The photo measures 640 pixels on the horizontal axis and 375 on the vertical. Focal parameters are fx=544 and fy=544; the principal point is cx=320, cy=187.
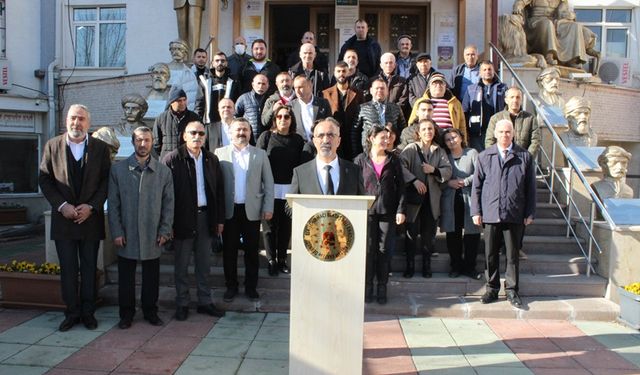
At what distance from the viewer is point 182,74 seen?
8406 millimetres

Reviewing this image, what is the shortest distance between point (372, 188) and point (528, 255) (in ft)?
7.50

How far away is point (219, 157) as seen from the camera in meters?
5.27

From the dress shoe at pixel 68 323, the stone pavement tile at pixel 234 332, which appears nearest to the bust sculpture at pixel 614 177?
the stone pavement tile at pixel 234 332

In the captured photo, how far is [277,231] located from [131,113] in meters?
3.13

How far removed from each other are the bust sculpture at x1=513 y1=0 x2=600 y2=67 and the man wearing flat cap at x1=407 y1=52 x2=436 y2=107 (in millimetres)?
4330

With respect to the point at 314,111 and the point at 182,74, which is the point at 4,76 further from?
the point at 314,111

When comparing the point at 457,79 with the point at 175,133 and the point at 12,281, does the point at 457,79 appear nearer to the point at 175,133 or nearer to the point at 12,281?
the point at 175,133

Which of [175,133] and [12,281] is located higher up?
[175,133]

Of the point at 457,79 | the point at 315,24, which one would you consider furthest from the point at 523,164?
the point at 315,24

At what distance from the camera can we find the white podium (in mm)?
3342

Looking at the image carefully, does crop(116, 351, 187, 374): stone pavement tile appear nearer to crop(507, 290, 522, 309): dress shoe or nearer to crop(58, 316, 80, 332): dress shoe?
crop(58, 316, 80, 332): dress shoe

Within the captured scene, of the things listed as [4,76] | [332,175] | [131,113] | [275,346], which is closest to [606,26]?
[131,113]

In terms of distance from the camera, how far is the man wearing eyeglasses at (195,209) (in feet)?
15.9

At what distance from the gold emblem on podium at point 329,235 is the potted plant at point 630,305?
310 centimetres
